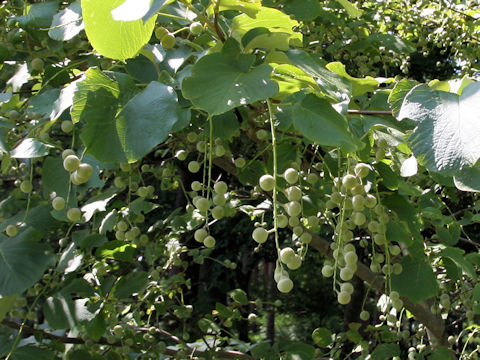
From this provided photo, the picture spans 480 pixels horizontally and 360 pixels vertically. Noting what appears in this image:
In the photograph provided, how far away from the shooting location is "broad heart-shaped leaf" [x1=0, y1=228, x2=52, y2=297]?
105 cm

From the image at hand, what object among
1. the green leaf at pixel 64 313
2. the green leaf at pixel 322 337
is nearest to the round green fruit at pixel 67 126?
the green leaf at pixel 64 313

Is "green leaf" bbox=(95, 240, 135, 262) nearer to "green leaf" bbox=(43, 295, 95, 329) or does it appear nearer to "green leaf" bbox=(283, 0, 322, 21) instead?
"green leaf" bbox=(43, 295, 95, 329)

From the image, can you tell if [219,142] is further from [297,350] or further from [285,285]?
[297,350]

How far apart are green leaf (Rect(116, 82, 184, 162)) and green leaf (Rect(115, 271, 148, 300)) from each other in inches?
30.7

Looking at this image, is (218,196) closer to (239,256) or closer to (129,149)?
(129,149)

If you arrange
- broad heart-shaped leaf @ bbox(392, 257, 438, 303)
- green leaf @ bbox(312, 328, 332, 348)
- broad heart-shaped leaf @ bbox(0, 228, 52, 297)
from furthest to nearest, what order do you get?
green leaf @ bbox(312, 328, 332, 348) < broad heart-shaped leaf @ bbox(392, 257, 438, 303) < broad heart-shaped leaf @ bbox(0, 228, 52, 297)

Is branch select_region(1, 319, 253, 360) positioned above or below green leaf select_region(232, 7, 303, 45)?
below

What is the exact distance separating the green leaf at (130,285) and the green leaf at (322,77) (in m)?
0.84

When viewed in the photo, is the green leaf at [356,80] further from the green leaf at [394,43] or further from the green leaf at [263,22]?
the green leaf at [394,43]

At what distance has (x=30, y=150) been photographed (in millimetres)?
845

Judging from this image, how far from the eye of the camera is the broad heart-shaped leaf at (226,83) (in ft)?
2.01

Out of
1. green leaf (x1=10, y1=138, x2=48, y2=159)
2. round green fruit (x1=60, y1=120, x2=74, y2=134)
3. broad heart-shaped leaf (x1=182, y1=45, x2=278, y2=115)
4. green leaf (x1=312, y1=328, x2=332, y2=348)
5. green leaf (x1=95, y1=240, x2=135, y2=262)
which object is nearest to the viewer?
broad heart-shaped leaf (x1=182, y1=45, x2=278, y2=115)

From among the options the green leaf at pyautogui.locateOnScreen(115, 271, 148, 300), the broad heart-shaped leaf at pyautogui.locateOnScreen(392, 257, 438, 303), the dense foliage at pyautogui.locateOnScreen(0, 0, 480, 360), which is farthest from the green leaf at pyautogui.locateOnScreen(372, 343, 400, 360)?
the green leaf at pyautogui.locateOnScreen(115, 271, 148, 300)

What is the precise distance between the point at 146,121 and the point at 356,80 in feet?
1.07
